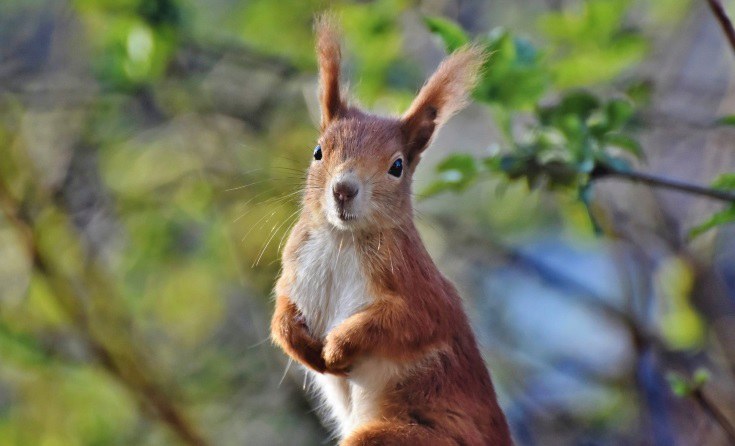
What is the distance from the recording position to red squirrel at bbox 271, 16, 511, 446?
115 centimetres

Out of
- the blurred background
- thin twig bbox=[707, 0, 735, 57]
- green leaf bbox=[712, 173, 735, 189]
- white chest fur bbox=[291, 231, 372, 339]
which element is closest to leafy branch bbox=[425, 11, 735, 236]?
green leaf bbox=[712, 173, 735, 189]

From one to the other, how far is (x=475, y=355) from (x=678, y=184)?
0.39m

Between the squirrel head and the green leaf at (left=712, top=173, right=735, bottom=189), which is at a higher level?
the squirrel head

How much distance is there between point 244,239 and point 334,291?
5.56ft

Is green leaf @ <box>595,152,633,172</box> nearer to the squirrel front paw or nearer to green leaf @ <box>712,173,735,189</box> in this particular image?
green leaf @ <box>712,173,735,189</box>

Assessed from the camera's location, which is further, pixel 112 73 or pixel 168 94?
pixel 168 94

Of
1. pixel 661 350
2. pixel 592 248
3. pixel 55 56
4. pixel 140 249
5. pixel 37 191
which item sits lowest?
pixel 661 350

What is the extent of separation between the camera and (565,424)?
10.1 feet

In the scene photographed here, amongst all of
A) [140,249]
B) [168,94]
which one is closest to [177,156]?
[168,94]

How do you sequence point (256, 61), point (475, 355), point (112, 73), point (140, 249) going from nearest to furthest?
point (475, 355), point (112, 73), point (256, 61), point (140, 249)

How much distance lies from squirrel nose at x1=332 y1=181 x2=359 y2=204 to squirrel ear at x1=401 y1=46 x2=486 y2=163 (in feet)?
0.34

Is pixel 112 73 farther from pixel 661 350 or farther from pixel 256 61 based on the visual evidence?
pixel 661 350

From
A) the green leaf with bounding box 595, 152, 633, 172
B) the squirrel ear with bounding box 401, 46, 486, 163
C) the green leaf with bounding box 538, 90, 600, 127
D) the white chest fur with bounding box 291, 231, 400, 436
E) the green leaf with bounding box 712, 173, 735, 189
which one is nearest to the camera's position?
the squirrel ear with bounding box 401, 46, 486, 163

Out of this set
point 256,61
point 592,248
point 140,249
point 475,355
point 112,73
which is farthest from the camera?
point 592,248
